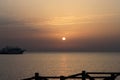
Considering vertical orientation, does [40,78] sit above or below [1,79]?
below

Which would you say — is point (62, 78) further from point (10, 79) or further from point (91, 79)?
point (10, 79)

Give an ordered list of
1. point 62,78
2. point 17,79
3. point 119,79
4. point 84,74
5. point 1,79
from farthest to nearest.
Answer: point 17,79 → point 1,79 → point 119,79 → point 84,74 → point 62,78

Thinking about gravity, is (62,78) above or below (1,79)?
below

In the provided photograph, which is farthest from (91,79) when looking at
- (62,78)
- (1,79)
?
(1,79)

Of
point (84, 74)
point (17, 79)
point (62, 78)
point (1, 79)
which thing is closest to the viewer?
point (62, 78)

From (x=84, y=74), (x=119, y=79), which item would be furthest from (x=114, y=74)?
(x=119, y=79)

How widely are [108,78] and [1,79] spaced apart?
48.6m

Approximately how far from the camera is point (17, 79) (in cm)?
6581

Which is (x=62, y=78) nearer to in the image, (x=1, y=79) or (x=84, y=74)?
(x=84, y=74)

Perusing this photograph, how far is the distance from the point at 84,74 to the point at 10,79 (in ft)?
159

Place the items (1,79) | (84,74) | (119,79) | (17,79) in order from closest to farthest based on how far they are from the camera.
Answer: (84,74) < (119,79) < (1,79) < (17,79)

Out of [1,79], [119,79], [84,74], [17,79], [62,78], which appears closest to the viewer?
[62,78]

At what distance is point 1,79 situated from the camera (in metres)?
61.6

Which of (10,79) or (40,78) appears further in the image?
(10,79)
